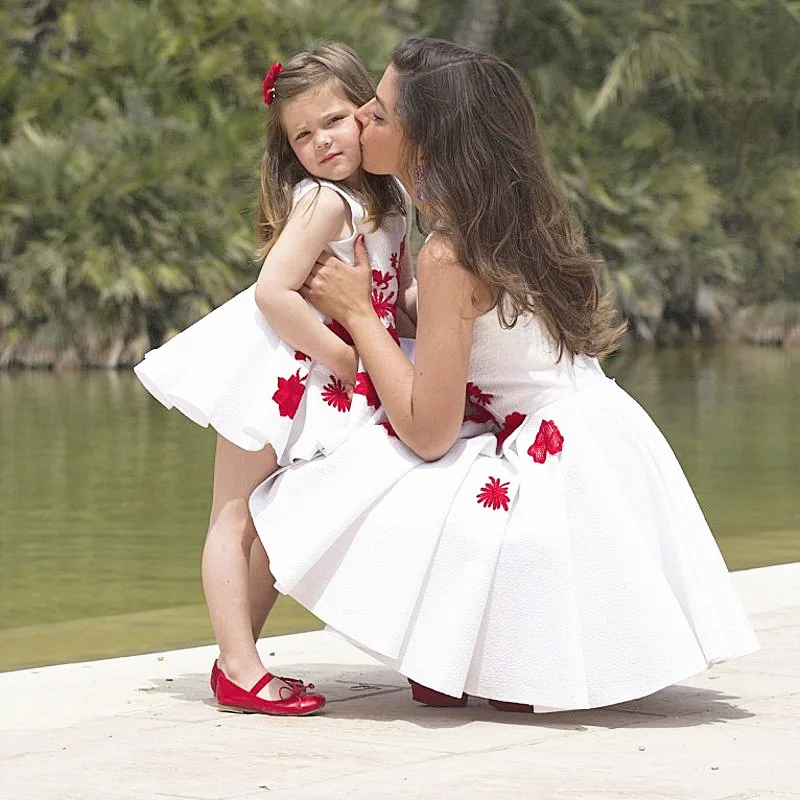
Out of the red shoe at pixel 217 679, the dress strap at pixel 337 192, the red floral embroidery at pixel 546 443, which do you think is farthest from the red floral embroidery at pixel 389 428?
the red shoe at pixel 217 679

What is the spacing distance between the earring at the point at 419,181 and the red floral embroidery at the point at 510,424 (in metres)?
0.51

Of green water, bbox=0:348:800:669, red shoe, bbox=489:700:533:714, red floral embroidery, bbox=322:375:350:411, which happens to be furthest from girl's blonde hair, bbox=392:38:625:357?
green water, bbox=0:348:800:669

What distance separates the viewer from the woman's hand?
→ 4.04 metres

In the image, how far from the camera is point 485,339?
4016 mm

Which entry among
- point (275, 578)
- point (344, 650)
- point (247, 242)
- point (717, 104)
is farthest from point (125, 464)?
point (717, 104)

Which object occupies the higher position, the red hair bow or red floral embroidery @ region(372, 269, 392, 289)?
the red hair bow

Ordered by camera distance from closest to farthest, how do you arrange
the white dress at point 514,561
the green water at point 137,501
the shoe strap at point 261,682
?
the white dress at point 514,561 → the shoe strap at point 261,682 → the green water at point 137,501

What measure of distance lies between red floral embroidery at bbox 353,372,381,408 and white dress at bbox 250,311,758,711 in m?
0.10

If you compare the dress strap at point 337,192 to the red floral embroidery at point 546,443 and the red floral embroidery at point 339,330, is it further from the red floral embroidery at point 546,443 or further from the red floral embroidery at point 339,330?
the red floral embroidery at point 546,443

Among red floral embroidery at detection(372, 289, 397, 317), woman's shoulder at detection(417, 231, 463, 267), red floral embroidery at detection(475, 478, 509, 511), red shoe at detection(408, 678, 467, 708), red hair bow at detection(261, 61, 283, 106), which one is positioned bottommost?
red shoe at detection(408, 678, 467, 708)

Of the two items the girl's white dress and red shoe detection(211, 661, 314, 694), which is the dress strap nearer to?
the girl's white dress

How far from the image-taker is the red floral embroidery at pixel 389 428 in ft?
13.2

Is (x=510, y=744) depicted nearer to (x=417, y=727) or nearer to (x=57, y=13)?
(x=417, y=727)

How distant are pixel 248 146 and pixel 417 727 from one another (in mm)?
18819
